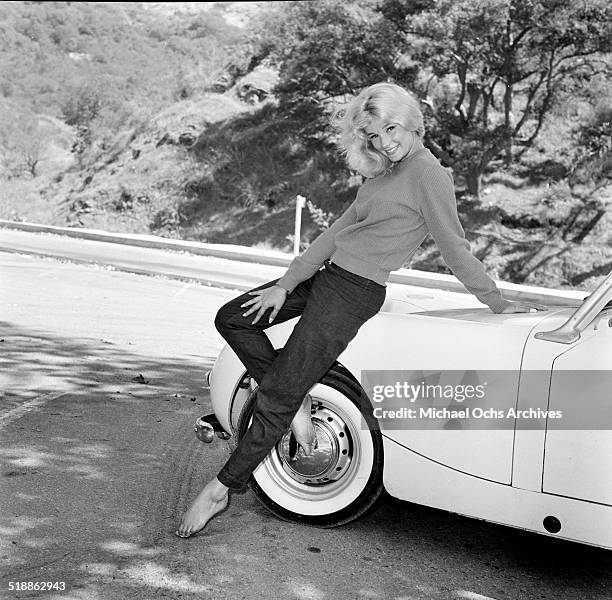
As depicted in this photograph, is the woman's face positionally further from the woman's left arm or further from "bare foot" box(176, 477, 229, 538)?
"bare foot" box(176, 477, 229, 538)

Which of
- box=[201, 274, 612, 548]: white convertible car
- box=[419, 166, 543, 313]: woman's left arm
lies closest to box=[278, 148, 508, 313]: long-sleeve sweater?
box=[419, 166, 543, 313]: woman's left arm

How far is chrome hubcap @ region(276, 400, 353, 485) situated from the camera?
363 cm

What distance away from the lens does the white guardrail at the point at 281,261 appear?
14.4m

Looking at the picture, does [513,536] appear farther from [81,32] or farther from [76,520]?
[81,32]

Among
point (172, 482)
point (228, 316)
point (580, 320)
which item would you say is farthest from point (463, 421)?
point (172, 482)

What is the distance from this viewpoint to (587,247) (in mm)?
22234

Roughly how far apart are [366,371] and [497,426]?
1.92 feet

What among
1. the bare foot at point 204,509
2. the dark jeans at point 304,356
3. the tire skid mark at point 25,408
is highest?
the dark jeans at point 304,356

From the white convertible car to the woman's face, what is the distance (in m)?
0.66

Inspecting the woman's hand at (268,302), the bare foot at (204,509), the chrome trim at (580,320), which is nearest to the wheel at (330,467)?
the bare foot at (204,509)

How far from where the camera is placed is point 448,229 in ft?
11.1

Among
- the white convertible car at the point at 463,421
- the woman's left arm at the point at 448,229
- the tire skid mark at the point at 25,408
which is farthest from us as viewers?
the tire skid mark at the point at 25,408

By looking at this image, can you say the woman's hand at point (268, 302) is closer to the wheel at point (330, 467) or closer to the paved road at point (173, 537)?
the wheel at point (330, 467)

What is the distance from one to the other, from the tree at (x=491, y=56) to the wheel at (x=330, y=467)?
20165 mm
